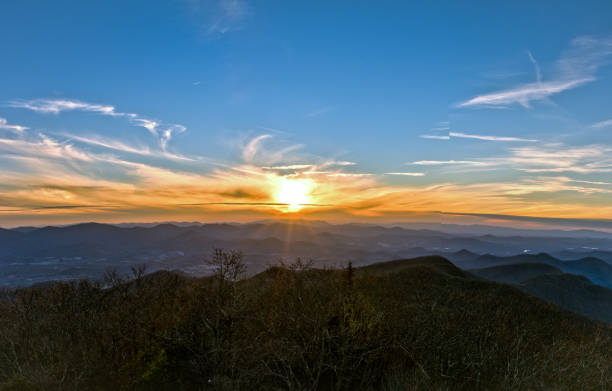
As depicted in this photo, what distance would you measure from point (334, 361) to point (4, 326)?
25.9 m

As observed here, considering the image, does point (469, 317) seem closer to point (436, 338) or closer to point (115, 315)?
point (436, 338)

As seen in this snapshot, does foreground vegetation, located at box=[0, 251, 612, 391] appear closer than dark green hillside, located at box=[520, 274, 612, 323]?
Yes

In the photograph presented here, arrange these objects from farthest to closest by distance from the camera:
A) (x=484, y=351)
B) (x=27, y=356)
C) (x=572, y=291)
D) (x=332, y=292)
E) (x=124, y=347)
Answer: (x=572, y=291)
(x=332, y=292)
(x=27, y=356)
(x=124, y=347)
(x=484, y=351)

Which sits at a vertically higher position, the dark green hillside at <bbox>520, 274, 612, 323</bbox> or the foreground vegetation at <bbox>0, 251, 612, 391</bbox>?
the foreground vegetation at <bbox>0, 251, 612, 391</bbox>

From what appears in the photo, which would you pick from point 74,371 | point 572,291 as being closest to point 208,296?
point 74,371

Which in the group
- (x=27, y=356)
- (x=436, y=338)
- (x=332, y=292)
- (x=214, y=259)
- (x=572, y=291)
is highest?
(x=214, y=259)

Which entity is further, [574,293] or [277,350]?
[574,293]

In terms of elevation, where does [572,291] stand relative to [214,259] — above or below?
below

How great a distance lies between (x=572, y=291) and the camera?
162 m

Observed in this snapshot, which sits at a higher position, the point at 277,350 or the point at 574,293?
the point at 277,350

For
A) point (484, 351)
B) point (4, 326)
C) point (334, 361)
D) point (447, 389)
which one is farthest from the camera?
point (4, 326)

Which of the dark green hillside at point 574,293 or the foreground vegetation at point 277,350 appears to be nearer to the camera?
the foreground vegetation at point 277,350

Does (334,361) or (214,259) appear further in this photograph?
(214,259)

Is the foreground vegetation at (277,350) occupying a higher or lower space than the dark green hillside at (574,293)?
higher
